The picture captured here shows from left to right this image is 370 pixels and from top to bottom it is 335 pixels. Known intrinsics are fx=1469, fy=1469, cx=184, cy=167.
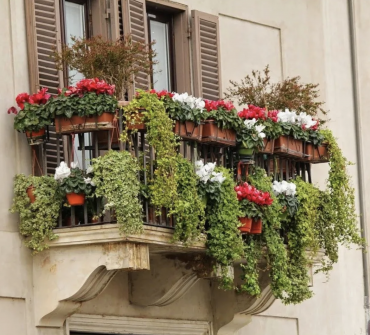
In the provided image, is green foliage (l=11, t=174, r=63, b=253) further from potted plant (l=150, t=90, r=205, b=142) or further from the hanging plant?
the hanging plant

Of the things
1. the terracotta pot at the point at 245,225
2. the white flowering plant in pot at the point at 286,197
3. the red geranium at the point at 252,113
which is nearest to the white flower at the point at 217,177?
the terracotta pot at the point at 245,225

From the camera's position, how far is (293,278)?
48.2 ft

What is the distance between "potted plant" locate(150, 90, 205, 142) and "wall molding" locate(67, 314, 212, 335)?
197 cm

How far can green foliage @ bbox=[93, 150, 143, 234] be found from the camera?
12836 mm

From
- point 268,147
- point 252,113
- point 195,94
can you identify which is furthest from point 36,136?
point 195,94

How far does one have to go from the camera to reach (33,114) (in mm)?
13234

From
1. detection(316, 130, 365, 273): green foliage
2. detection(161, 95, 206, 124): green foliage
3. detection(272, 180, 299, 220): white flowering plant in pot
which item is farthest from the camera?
detection(316, 130, 365, 273): green foliage

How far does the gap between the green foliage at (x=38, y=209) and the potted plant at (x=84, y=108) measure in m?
0.52

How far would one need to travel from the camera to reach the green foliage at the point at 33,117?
520 inches

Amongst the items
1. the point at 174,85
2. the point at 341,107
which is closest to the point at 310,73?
the point at 341,107

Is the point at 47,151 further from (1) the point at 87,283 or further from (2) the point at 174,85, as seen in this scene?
(2) the point at 174,85

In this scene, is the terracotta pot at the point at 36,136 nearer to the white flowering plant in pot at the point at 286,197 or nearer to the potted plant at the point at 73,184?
the potted plant at the point at 73,184

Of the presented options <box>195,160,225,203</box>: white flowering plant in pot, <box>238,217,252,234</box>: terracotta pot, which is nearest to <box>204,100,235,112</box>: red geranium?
<box>195,160,225,203</box>: white flowering plant in pot

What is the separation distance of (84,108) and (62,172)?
23.8 inches
